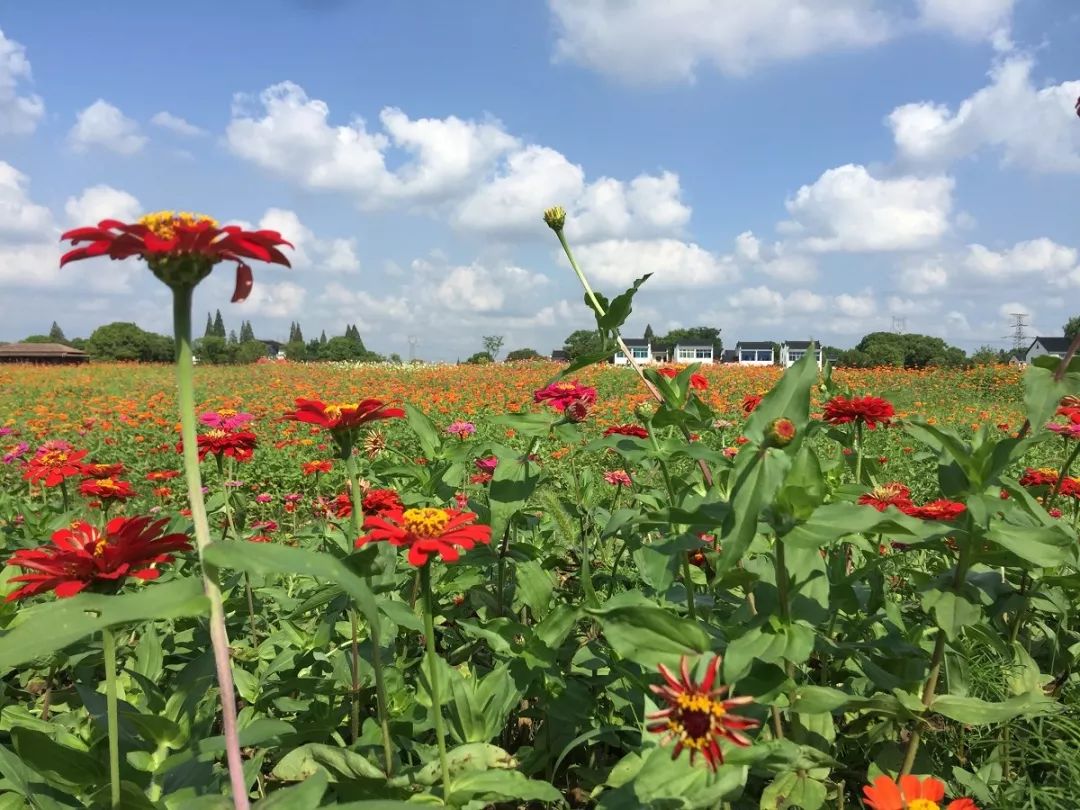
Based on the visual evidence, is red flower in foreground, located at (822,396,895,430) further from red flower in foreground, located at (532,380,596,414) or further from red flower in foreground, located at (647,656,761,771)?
red flower in foreground, located at (647,656,761,771)

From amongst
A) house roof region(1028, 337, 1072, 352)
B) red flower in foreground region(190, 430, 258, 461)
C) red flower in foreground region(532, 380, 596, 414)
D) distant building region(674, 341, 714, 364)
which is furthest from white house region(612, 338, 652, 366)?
house roof region(1028, 337, 1072, 352)

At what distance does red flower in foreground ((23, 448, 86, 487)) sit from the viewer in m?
2.55

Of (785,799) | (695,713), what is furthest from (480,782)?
(785,799)

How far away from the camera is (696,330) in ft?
274

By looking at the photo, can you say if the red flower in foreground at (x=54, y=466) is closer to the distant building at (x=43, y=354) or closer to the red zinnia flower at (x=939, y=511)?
the red zinnia flower at (x=939, y=511)

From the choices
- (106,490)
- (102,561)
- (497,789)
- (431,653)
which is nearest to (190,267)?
(102,561)

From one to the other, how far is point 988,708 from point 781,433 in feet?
2.67

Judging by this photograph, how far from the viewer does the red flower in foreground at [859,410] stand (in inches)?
88.6

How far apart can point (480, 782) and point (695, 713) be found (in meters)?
0.54

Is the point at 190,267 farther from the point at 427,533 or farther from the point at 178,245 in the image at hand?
the point at 427,533

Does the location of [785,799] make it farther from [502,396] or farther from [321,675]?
[502,396]

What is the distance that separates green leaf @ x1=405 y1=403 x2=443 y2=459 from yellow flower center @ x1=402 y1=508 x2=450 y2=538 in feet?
2.40

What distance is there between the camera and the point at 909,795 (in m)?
1.34

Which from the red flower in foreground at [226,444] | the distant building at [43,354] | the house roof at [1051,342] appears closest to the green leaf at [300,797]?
the red flower in foreground at [226,444]
